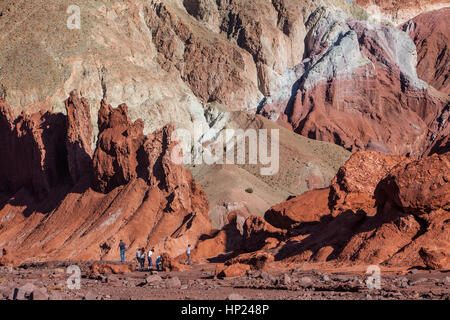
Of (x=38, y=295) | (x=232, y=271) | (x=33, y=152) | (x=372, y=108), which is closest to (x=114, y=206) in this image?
(x=33, y=152)

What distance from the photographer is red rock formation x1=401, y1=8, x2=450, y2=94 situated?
458 ft

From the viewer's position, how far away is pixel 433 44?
145250 mm

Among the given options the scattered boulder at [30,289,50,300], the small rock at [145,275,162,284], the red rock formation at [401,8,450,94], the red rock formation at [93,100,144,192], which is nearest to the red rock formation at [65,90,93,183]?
the red rock formation at [93,100,144,192]

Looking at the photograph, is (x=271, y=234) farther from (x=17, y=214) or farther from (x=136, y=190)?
(x=17, y=214)

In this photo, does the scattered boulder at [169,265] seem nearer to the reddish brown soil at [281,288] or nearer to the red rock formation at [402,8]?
the reddish brown soil at [281,288]

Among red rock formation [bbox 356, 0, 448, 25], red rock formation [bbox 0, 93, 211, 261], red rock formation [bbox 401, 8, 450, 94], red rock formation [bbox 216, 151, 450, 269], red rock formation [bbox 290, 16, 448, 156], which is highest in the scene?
red rock formation [bbox 356, 0, 448, 25]

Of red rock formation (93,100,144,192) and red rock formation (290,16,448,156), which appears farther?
red rock formation (290,16,448,156)

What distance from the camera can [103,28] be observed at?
104m

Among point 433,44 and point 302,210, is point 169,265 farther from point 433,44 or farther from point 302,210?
point 433,44

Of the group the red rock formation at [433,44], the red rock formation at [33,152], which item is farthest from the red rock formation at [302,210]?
the red rock formation at [433,44]

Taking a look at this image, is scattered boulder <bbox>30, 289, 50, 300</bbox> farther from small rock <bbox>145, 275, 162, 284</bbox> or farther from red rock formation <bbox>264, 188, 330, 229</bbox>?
red rock formation <bbox>264, 188, 330, 229</bbox>

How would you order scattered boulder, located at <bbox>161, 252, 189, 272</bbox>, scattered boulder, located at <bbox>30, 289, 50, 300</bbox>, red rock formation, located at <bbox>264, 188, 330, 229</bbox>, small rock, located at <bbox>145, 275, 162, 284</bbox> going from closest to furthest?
scattered boulder, located at <bbox>30, 289, 50, 300</bbox>, small rock, located at <bbox>145, 275, 162, 284</bbox>, scattered boulder, located at <bbox>161, 252, 189, 272</bbox>, red rock formation, located at <bbox>264, 188, 330, 229</bbox>
